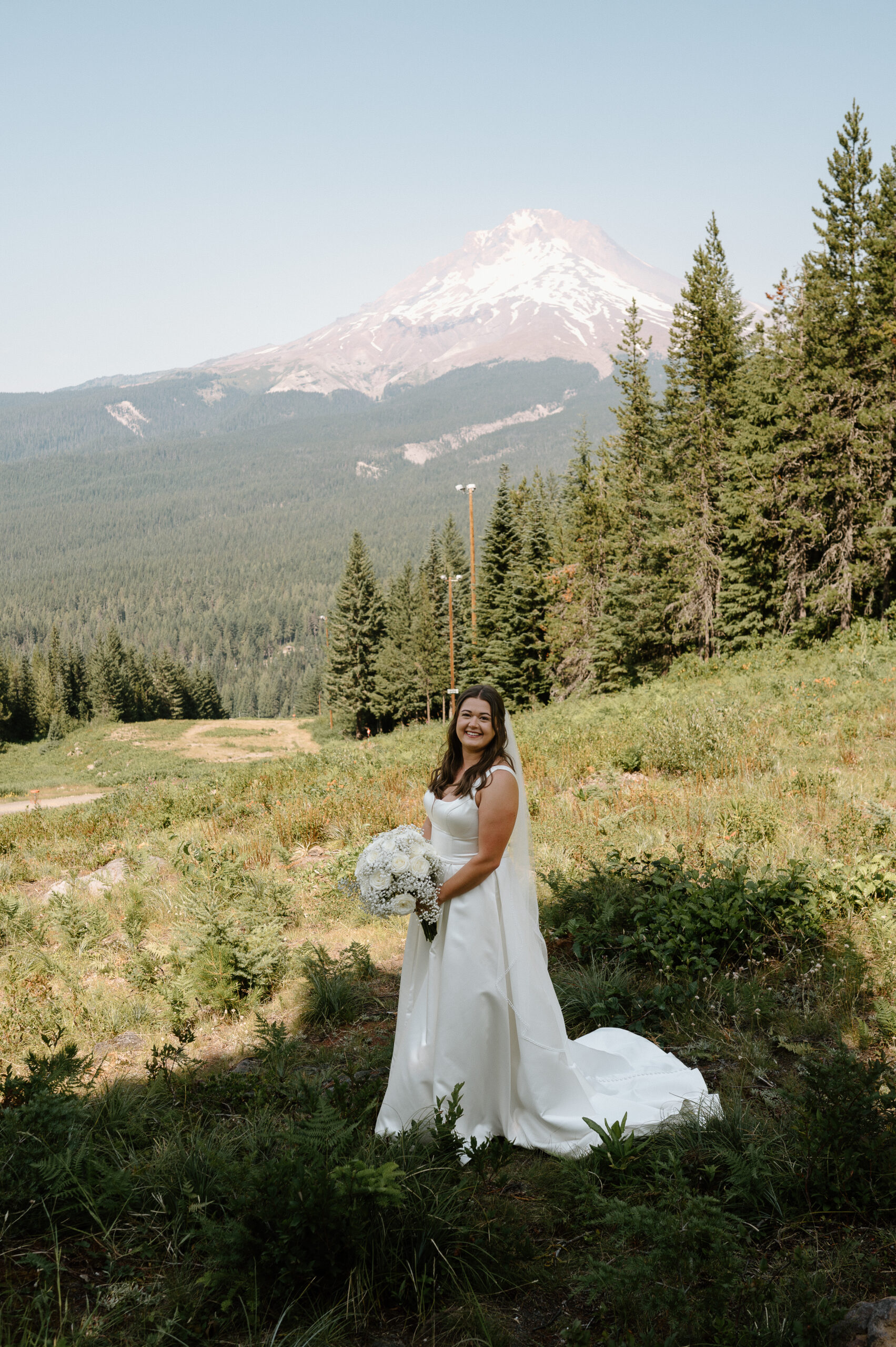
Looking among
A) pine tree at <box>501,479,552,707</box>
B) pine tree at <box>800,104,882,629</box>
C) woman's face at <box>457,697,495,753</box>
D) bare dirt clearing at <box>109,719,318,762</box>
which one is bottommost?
bare dirt clearing at <box>109,719,318,762</box>

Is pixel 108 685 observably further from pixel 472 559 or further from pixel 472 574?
pixel 472 574


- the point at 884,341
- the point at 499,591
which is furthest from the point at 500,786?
the point at 499,591

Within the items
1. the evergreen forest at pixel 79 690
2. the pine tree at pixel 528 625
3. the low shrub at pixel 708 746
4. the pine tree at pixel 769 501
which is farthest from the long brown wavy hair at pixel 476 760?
the evergreen forest at pixel 79 690

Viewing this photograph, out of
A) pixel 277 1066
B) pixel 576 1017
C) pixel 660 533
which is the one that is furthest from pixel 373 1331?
pixel 660 533

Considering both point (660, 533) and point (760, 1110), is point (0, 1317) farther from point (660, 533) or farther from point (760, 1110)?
point (660, 533)

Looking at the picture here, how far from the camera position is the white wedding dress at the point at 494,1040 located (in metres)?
3.92

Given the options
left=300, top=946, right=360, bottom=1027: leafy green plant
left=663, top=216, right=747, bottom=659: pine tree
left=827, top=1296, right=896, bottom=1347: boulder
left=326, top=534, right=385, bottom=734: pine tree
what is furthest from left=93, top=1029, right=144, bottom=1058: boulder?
left=326, top=534, right=385, bottom=734: pine tree

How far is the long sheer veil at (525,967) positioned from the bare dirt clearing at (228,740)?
125 ft

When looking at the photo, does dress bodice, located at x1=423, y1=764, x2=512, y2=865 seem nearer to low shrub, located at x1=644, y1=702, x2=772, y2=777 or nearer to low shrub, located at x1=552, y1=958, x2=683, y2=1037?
low shrub, located at x1=552, y1=958, x2=683, y2=1037

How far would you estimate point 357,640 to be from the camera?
57062mm

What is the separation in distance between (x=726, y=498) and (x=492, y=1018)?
25212mm

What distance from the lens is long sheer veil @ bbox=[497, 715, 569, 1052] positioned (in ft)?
13.1

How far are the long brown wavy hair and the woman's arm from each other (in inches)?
5.0

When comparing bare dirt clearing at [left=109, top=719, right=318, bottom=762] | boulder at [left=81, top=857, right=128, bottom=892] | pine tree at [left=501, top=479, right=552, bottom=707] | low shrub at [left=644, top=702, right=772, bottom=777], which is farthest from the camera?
bare dirt clearing at [left=109, top=719, right=318, bottom=762]
